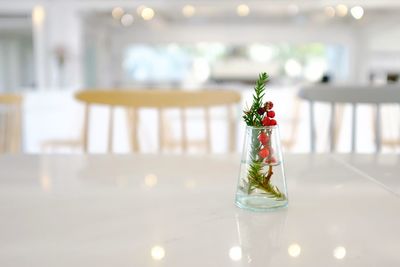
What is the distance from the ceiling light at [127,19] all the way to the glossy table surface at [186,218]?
27.2 feet

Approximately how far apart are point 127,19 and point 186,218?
30.3 feet

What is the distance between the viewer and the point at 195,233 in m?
0.52

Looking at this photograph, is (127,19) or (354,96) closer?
(354,96)

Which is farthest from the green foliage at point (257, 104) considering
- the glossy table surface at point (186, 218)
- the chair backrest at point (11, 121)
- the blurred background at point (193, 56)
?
the blurred background at point (193, 56)

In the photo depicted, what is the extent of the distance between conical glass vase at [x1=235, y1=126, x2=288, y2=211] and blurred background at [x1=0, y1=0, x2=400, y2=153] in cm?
267

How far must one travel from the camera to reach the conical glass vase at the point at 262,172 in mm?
601

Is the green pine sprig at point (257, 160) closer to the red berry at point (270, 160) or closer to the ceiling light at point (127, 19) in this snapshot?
the red berry at point (270, 160)

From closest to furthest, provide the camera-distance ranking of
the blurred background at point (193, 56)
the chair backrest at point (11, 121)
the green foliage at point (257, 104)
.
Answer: the green foliage at point (257, 104) → the chair backrest at point (11, 121) → the blurred background at point (193, 56)

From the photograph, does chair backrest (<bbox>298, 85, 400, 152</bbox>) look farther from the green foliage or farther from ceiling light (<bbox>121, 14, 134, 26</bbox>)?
ceiling light (<bbox>121, 14, 134, 26</bbox>)

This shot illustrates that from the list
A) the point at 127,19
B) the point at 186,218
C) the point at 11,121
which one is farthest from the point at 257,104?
the point at 127,19

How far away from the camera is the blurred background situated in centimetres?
390

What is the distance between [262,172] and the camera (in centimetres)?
60

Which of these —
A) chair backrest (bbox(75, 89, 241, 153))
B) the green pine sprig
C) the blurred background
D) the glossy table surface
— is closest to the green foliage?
the green pine sprig

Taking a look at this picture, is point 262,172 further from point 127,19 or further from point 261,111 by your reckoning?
point 127,19
